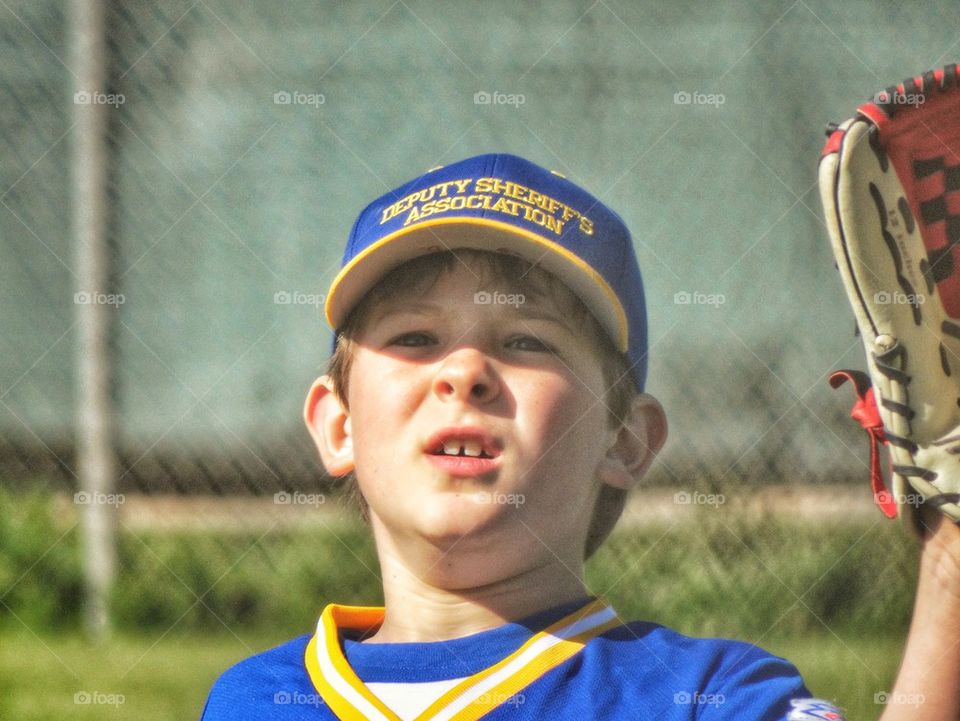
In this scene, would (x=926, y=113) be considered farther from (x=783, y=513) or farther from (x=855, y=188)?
(x=783, y=513)

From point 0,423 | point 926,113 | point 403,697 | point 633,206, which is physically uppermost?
point 633,206

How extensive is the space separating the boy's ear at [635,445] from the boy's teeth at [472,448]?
14 cm

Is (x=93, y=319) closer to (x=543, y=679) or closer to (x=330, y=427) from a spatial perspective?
(x=330, y=427)

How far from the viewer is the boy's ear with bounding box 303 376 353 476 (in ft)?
4.32

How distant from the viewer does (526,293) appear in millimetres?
1205

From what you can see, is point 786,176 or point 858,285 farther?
point 786,176

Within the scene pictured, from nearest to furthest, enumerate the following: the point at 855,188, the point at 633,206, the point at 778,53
A: the point at 855,188, the point at 633,206, the point at 778,53

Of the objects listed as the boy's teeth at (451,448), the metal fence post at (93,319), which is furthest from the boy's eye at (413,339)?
the metal fence post at (93,319)

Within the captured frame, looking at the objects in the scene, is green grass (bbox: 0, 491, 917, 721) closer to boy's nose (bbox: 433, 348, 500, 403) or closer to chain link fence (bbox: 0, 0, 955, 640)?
chain link fence (bbox: 0, 0, 955, 640)

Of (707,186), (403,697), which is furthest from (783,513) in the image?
(403,697)

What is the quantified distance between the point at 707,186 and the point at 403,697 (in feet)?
3.77

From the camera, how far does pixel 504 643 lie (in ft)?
3.78

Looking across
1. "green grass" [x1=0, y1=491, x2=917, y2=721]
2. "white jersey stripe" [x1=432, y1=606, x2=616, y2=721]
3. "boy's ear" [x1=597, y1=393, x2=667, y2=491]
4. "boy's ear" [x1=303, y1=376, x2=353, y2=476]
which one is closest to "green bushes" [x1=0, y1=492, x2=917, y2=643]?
"green grass" [x1=0, y1=491, x2=917, y2=721]

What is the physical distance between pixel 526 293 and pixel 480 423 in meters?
0.14
